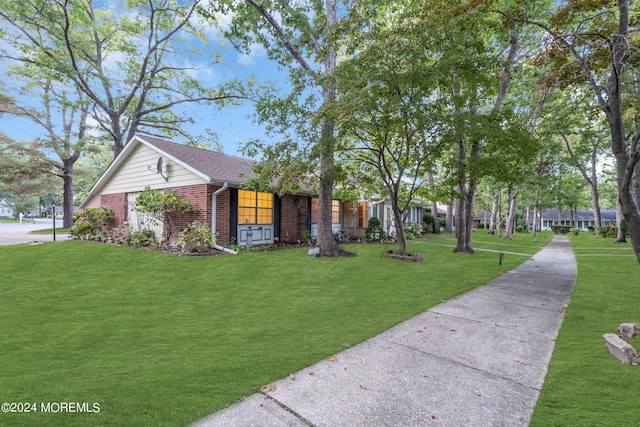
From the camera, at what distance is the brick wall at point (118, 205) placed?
14148 millimetres

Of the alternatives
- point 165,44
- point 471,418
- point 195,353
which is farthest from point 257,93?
point 471,418

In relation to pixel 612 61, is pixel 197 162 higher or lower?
lower

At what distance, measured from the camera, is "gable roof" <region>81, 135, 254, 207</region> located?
1100 centimetres

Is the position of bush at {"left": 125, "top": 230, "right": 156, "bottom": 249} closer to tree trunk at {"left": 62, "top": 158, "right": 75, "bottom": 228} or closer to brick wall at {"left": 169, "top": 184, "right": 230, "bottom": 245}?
brick wall at {"left": 169, "top": 184, "right": 230, "bottom": 245}

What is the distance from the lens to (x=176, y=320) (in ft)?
15.4

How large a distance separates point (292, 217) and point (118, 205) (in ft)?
27.7

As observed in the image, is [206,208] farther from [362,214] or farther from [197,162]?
[362,214]

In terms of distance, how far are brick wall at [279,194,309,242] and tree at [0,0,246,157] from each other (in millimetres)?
10861

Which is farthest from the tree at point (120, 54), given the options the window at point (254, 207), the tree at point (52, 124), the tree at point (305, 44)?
the window at point (254, 207)

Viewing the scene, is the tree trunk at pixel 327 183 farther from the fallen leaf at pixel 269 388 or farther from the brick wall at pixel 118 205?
the brick wall at pixel 118 205

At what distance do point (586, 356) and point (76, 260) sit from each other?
37.6 ft

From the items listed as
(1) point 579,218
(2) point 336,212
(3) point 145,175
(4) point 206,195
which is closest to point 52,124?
(3) point 145,175

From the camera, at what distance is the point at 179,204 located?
11.0m

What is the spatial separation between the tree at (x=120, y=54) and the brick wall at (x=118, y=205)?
747cm
